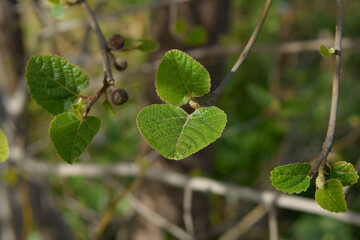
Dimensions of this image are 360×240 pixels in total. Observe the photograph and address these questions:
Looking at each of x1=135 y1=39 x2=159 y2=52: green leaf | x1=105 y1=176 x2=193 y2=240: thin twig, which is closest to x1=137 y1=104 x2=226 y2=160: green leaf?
x1=135 y1=39 x2=159 y2=52: green leaf

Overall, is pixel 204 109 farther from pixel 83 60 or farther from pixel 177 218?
pixel 177 218

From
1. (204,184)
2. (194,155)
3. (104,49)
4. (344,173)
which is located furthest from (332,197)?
(194,155)

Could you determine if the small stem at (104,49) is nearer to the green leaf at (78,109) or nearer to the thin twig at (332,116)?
the green leaf at (78,109)

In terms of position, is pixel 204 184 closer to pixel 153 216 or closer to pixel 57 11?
pixel 153 216

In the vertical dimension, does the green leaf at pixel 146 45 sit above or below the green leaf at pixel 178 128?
below

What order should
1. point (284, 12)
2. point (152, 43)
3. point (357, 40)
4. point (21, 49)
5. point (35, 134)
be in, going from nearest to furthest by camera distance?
point (152, 43) < point (357, 40) < point (21, 49) < point (284, 12) < point (35, 134)

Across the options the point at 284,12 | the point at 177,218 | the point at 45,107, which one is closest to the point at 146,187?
the point at 177,218

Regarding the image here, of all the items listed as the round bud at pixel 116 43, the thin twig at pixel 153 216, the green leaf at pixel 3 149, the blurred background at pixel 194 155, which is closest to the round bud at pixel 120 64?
the round bud at pixel 116 43

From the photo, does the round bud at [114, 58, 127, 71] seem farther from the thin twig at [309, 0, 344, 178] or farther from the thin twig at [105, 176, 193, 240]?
the thin twig at [105, 176, 193, 240]
